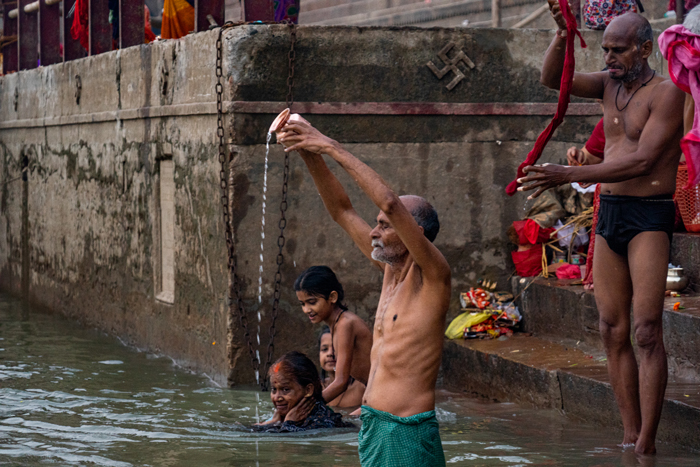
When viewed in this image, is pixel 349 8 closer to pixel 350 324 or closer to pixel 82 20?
pixel 82 20

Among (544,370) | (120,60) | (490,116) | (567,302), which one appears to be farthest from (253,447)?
(120,60)

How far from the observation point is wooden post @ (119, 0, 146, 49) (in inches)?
396

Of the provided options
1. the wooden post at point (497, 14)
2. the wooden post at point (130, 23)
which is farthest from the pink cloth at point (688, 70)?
the wooden post at point (130, 23)

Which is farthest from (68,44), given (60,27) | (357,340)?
(357,340)

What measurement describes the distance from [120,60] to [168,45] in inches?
52.6

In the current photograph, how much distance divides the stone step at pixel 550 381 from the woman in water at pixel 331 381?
3.18 feet

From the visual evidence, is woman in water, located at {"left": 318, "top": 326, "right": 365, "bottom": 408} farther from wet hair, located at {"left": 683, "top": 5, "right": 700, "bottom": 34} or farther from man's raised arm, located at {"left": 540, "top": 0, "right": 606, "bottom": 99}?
wet hair, located at {"left": 683, "top": 5, "right": 700, "bottom": 34}

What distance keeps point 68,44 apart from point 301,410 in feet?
25.2

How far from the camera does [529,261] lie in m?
7.82

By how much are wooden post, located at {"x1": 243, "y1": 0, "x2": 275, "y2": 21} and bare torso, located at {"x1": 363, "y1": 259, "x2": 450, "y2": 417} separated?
4.74 m

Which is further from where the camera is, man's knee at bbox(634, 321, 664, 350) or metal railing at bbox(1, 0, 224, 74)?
metal railing at bbox(1, 0, 224, 74)

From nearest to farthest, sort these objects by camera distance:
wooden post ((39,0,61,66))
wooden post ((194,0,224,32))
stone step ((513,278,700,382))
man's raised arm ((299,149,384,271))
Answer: man's raised arm ((299,149,384,271)) < stone step ((513,278,700,382)) < wooden post ((194,0,224,32)) < wooden post ((39,0,61,66))

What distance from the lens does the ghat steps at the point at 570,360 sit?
5.65 m

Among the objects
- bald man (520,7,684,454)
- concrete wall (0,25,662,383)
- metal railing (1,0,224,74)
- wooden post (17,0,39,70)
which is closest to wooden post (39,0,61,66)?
metal railing (1,0,224,74)
